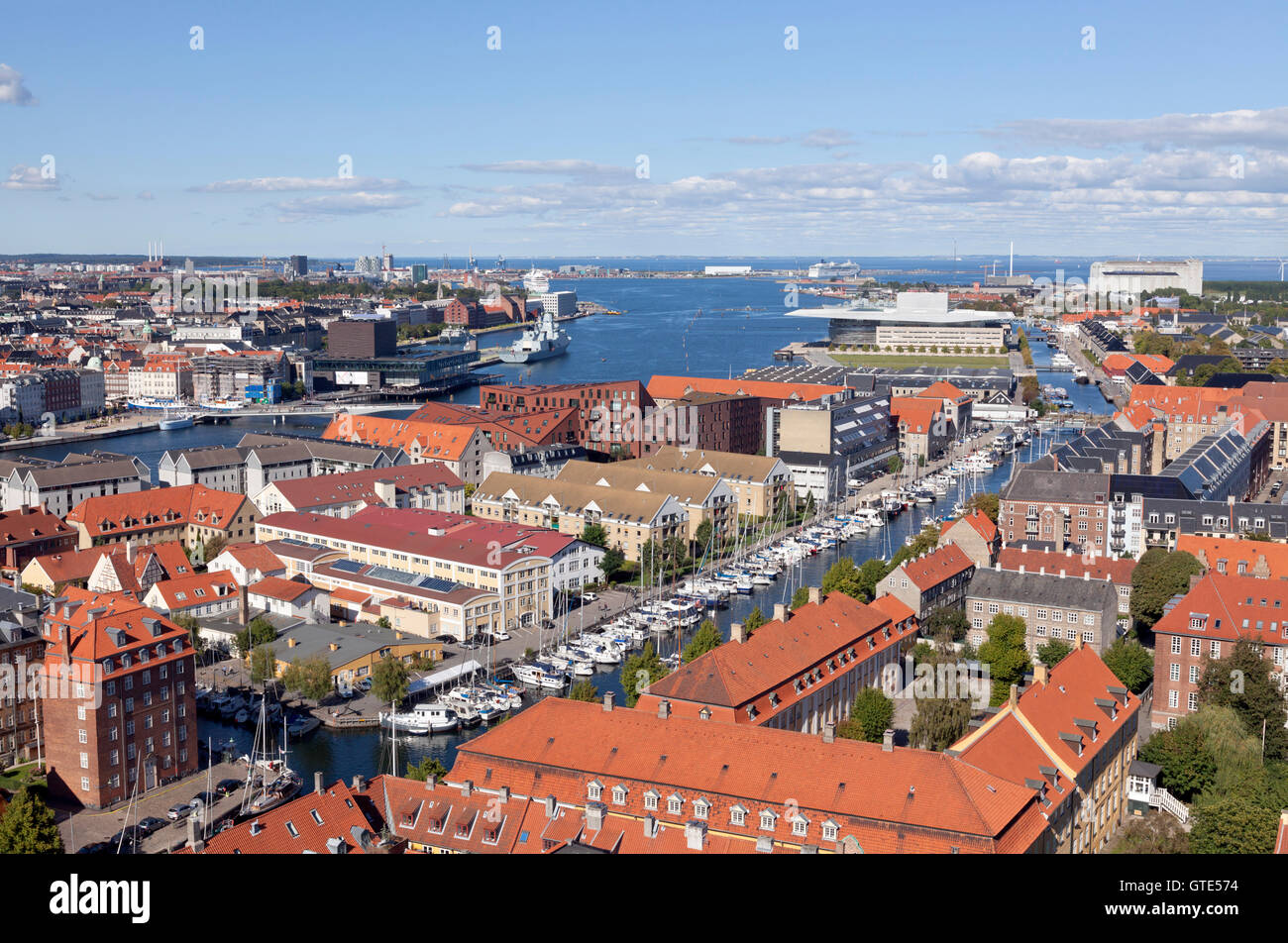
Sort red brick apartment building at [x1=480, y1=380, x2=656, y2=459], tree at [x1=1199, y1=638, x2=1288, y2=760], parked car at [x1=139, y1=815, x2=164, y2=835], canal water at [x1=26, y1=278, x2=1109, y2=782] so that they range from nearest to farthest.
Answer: parked car at [x1=139, y1=815, x2=164, y2=835]
tree at [x1=1199, y1=638, x2=1288, y2=760]
canal water at [x1=26, y1=278, x2=1109, y2=782]
red brick apartment building at [x1=480, y1=380, x2=656, y2=459]

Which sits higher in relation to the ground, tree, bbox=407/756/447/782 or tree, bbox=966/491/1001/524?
tree, bbox=966/491/1001/524

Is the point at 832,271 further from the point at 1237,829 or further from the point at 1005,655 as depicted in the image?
the point at 1237,829

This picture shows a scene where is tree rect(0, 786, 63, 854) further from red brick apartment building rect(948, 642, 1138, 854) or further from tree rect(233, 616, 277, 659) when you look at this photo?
red brick apartment building rect(948, 642, 1138, 854)

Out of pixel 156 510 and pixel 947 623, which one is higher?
pixel 156 510

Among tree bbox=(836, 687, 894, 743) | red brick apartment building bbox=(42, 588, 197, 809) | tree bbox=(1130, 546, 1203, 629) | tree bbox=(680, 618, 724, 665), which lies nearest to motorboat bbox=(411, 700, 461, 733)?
red brick apartment building bbox=(42, 588, 197, 809)

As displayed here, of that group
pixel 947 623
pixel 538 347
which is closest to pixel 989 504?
pixel 947 623

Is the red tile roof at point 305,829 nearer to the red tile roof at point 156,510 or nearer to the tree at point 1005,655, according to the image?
the tree at point 1005,655
